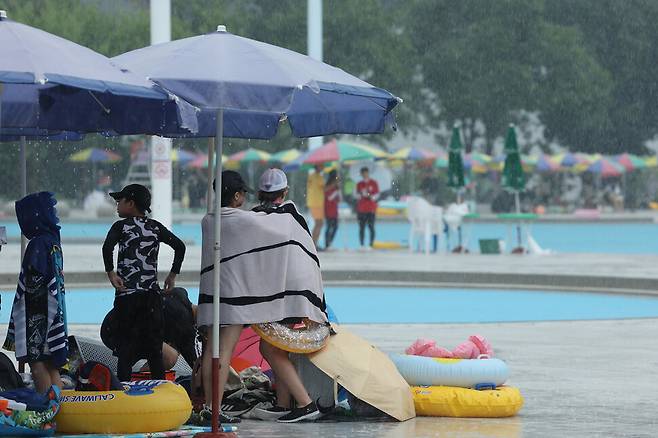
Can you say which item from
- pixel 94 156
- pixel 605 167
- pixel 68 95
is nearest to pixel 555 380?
pixel 68 95

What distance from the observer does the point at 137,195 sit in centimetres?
952

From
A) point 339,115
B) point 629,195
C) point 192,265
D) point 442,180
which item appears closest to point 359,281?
point 192,265

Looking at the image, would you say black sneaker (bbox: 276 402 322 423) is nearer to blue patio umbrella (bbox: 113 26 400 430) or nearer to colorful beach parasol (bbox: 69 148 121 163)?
blue patio umbrella (bbox: 113 26 400 430)

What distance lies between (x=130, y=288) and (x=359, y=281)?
15039 millimetres

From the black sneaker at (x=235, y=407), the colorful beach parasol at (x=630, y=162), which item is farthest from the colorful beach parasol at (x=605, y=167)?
the black sneaker at (x=235, y=407)

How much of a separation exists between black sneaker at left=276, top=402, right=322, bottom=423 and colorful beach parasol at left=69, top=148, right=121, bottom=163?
51.7 m

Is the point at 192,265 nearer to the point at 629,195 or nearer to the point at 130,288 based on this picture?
the point at 130,288

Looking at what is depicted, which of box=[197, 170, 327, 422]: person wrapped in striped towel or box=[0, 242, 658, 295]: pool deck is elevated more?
box=[197, 170, 327, 422]: person wrapped in striped towel

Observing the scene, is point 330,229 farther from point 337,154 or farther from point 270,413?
point 270,413

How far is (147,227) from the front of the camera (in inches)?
373

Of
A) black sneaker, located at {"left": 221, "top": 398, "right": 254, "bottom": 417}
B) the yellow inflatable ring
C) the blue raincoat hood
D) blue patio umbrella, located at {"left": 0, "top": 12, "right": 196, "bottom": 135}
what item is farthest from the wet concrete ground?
the yellow inflatable ring

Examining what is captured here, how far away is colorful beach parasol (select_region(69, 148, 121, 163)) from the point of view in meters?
60.7

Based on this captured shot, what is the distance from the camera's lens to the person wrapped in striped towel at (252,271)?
363 inches

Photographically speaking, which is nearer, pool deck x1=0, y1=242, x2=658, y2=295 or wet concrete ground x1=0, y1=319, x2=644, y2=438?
wet concrete ground x1=0, y1=319, x2=644, y2=438
